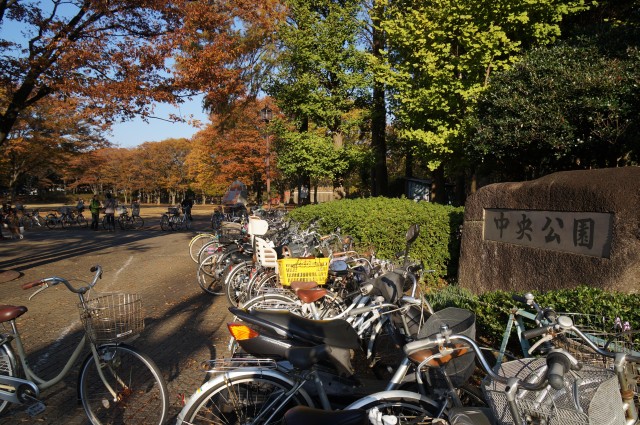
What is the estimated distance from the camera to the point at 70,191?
5891cm

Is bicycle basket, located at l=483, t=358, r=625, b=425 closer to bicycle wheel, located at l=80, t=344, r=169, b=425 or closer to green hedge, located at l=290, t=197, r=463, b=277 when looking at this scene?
bicycle wheel, located at l=80, t=344, r=169, b=425

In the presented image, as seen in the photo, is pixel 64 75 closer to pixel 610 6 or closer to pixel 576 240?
pixel 576 240

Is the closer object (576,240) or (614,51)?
(576,240)

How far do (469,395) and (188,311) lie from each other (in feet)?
15.7

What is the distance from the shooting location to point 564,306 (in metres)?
3.45

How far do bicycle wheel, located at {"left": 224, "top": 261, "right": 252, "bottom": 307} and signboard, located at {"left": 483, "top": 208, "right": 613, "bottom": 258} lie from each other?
149 inches

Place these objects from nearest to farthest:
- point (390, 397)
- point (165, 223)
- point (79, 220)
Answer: point (390, 397)
point (165, 223)
point (79, 220)

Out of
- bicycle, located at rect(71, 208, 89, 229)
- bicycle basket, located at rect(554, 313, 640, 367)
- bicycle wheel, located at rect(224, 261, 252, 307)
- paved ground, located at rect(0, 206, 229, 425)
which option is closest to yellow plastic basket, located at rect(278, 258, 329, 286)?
paved ground, located at rect(0, 206, 229, 425)

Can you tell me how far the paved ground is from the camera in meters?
3.83

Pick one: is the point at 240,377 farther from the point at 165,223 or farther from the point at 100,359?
the point at 165,223

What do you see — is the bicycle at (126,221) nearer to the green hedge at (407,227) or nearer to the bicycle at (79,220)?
the bicycle at (79,220)

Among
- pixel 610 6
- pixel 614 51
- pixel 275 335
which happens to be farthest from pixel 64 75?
pixel 610 6

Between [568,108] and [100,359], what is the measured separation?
24.5 ft

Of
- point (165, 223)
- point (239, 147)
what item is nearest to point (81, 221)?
point (165, 223)
